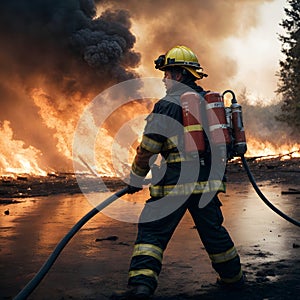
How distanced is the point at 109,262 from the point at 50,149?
55.8 ft

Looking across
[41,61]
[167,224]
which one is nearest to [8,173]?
[41,61]

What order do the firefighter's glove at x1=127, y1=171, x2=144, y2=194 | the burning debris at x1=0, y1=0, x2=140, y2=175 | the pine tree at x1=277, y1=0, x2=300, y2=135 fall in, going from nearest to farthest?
the firefighter's glove at x1=127, y1=171, x2=144, y2=194 → the burning debris at x1=0, y1=0, x2=140, y2=175 → the pine tree at x1=277, y1=0, x2=300, y2=135

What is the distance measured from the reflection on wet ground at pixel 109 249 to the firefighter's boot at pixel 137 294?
12 centimetres

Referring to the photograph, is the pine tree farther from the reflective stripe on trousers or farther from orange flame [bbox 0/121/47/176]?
the reflective stripe on trousers

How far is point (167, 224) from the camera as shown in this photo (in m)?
3.49

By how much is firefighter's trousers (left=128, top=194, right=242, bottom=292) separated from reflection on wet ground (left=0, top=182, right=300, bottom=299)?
254 millimetres

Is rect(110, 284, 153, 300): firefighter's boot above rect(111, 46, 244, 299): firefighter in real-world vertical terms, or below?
below

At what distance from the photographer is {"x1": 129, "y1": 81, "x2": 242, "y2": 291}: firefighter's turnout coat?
11.4ft

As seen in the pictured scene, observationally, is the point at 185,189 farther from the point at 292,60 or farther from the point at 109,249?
the point at 292,60

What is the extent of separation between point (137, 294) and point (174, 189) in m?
0.84

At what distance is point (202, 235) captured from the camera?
3.57 metres

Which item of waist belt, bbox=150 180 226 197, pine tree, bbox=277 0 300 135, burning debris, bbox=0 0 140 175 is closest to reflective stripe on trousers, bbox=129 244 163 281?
waist belt, bbox=150 180 226 197

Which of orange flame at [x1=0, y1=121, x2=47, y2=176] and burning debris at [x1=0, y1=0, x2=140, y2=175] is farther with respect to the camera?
burning debris at [x1=0, y1=0, x2=140, y2=175]

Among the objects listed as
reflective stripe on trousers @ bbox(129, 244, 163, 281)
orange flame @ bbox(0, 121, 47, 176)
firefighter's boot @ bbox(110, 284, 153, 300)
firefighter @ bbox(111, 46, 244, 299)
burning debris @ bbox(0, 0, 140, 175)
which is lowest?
firefighter's boot @ bbox(110, 284, 153, 300)
